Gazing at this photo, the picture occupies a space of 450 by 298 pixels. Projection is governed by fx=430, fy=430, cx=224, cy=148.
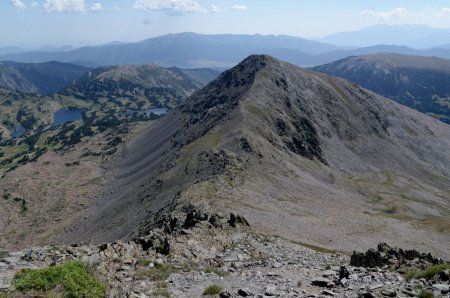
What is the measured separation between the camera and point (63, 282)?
22.5 meters

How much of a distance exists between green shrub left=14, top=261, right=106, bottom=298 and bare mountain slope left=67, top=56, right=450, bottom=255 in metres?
36.9

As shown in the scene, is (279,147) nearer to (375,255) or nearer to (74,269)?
(375,255)

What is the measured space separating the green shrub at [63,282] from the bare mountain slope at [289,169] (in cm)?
3692

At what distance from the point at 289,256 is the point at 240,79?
15045cm

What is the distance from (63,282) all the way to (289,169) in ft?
303

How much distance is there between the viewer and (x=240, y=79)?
187 meters

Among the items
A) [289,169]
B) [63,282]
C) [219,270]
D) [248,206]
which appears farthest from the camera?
[289,169]

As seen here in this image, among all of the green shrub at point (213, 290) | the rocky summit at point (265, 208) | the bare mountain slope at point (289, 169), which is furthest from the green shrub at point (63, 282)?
the bare mountain slope at point (289, 169)

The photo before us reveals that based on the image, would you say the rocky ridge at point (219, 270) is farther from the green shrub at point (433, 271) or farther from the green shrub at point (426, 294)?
the green shrub at point (433, 271)

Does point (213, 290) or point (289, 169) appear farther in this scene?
point (289, 169)

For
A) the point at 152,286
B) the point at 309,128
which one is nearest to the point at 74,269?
the point at 152,286

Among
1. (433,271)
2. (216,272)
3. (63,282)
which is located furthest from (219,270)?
(433,271)

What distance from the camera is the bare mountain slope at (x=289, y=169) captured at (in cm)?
7781

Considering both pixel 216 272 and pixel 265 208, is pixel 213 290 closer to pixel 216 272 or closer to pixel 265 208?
pixel 216 272
